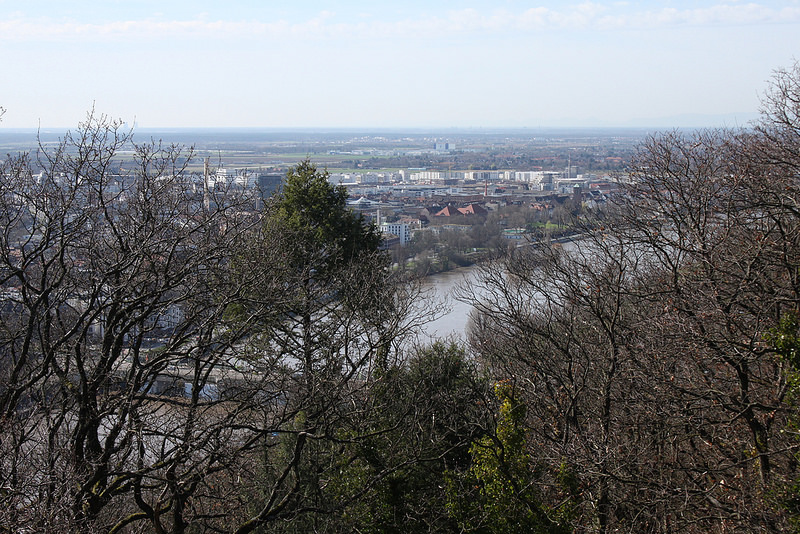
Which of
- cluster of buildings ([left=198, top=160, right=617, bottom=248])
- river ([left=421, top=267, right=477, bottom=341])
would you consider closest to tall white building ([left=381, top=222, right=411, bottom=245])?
cluster of buildings ([left=198, top=160, right=617, bottom=248])

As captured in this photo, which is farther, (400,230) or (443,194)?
(443,194)

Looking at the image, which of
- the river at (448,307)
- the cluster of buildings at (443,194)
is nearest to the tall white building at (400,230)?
the cluster of buildings at (443,194)

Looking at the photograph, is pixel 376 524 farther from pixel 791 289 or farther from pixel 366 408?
pixel 791 289

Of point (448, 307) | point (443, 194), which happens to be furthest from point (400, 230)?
point (443, 194)

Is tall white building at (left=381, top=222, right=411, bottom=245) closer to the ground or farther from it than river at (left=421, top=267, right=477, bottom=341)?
farther from it

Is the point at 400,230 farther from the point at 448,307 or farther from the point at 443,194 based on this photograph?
the point at 443,194

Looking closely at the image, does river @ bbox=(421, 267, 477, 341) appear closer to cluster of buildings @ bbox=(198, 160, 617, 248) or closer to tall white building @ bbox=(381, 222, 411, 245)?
cluster of buildings @ bbox=(198, 160, 617, 248)

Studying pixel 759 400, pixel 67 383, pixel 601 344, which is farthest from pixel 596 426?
pixel 67 383

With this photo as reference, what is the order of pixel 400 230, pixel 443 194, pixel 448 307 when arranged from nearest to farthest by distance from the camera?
→ pixel 448 307
pixel 400 230
pixel 443 194

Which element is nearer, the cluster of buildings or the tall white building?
the tall white building

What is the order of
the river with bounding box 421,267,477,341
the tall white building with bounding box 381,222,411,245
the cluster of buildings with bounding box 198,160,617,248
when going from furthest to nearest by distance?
the cluster of buildings with bounding box 198,160,617,248, the tall white building with bounding box 381,222,411,245, the river with bounding box 421,267,477,341

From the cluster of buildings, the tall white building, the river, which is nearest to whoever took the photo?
the river
